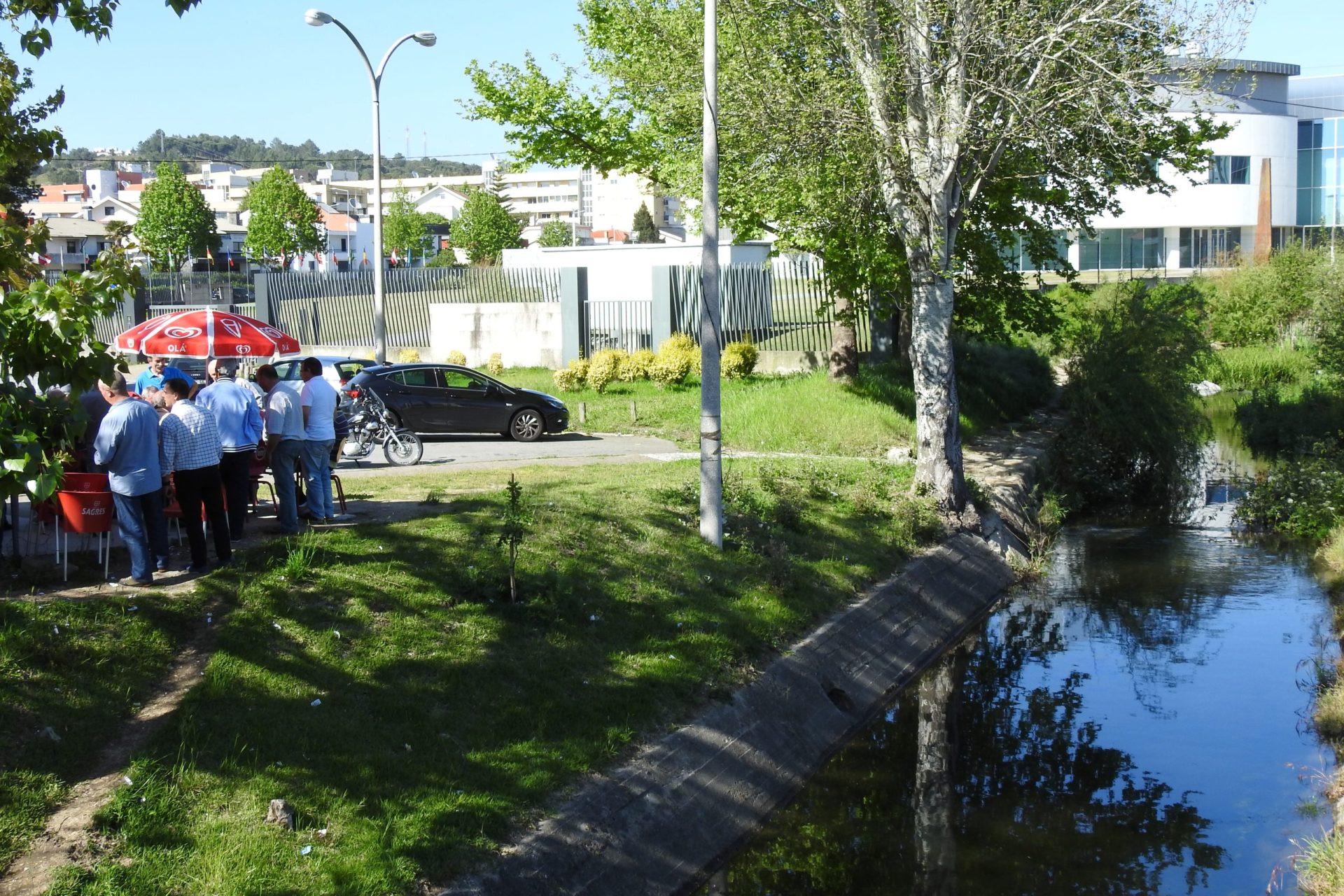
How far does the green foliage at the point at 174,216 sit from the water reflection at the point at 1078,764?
77248 millimetres

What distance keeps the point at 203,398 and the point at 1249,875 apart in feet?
30.7

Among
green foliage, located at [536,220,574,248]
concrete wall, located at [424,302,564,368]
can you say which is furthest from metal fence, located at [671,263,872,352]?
green foliage, located at [536,220,574,248]

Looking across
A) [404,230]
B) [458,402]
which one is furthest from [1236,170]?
[404,230]

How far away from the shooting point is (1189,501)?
2450 cm

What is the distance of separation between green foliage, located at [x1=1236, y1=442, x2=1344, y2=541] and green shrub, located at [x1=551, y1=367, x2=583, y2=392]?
530 inches

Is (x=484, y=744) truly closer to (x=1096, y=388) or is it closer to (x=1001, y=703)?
(x=1001, y=703)

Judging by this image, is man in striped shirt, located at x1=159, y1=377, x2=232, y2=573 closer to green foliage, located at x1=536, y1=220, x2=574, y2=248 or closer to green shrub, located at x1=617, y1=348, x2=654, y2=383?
green shrub, located at x1=617, y1=348, x2=654, y2=383

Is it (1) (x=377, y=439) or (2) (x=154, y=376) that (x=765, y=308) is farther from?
(2) (x=154, y=376)

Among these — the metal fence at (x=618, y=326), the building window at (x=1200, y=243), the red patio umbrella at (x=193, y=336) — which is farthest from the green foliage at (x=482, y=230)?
the red patio umbrella at (x=193, y=336)

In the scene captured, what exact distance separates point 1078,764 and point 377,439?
12.0 m

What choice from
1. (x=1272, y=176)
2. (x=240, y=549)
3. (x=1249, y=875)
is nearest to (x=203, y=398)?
(x=240, y=549)

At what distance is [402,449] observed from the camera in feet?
65.1

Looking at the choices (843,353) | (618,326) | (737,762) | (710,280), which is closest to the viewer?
(737,762)

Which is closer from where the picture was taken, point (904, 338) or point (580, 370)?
point (904, 338)
